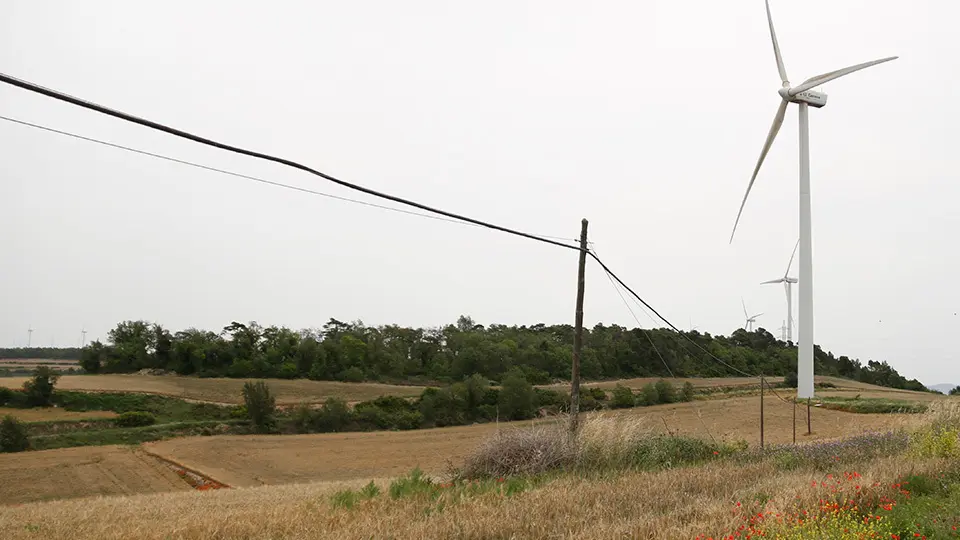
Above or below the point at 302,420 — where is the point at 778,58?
above

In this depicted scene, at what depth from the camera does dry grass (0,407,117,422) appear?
50.7 m

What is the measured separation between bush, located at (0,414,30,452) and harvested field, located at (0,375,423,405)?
1906cm

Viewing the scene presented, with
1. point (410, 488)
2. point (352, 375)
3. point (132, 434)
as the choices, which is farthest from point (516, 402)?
point (410, 488)

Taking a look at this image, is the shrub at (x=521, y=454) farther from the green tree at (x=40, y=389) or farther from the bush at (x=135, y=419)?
the green tree at (x=40, y=389)

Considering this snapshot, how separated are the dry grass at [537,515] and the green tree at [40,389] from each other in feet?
166

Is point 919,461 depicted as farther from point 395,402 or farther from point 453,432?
point 395,402

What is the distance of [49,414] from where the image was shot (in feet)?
173

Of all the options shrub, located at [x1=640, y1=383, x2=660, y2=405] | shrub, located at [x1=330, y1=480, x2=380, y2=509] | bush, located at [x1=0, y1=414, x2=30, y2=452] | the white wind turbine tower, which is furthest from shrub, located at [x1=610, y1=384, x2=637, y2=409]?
shrub, located at [x1=330, y1=480, x2=380, y2=509]

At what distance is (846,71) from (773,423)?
19.6m

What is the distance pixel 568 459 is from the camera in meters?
14.7

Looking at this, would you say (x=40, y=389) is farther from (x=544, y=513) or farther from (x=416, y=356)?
(x=544, y=513)

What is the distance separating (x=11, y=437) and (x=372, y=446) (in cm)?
2111

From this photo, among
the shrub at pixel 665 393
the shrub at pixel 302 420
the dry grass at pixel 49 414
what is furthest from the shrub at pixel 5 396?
the shrub at pixel 665 393

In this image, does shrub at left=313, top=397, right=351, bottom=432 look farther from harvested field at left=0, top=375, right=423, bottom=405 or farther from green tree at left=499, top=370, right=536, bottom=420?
green tree at left=499, top=370, right=536, bottom=420
